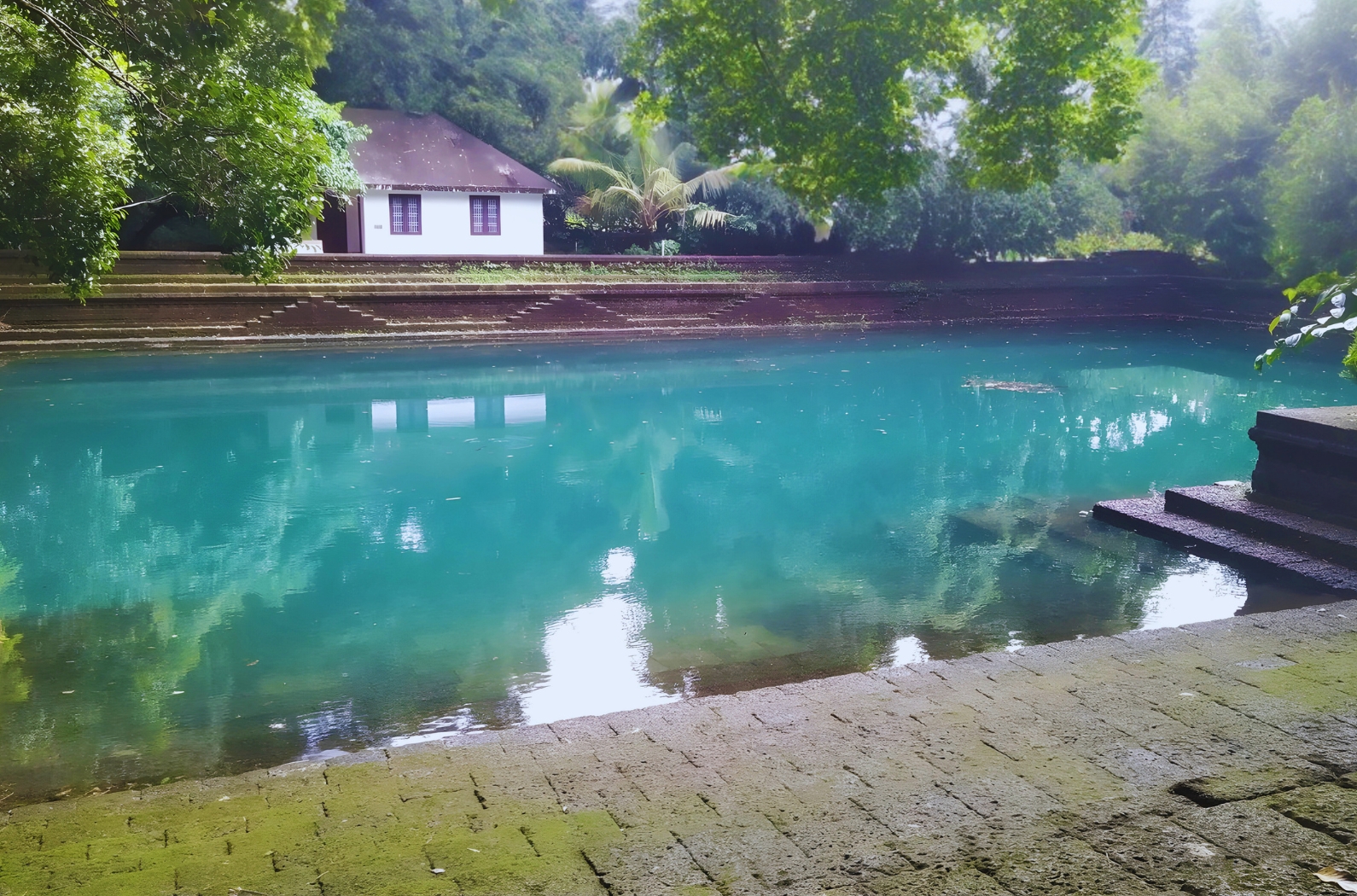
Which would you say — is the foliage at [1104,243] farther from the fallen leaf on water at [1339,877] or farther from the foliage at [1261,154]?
the fallen leaf on water at [1339,877]

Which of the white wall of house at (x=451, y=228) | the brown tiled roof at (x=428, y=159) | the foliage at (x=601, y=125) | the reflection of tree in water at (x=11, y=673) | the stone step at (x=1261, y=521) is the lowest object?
the reflection of tree in water at (x=11, y=673)

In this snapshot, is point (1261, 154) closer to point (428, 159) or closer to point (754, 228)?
point (754, 228)

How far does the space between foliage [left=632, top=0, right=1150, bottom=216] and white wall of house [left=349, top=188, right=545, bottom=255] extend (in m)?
4.43

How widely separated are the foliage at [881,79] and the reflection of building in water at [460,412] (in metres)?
10.3

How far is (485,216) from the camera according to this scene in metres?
25.2

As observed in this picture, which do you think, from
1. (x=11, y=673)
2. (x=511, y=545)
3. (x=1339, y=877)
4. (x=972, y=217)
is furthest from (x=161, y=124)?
(x=972, y=217)

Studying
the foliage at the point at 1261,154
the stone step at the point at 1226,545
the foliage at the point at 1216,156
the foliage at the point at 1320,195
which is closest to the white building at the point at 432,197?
the foliage at the point at 1216,156

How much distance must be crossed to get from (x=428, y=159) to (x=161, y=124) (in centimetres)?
2053

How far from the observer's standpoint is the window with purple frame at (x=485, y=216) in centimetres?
2502

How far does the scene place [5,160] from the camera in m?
4.73

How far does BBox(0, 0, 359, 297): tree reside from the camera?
481 cm

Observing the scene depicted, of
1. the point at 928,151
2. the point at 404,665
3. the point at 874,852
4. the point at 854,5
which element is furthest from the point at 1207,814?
the point at 928,151

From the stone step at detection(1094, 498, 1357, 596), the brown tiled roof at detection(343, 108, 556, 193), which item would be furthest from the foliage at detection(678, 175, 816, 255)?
the stone step at detection(1094, 498, 1357, 596)

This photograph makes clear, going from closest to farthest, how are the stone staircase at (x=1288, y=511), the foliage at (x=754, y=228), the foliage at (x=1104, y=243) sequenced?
1. the stone staircase at (x=1288, y=511)
2. the foliage at (x=754, y=228)
3. the foliage at (x=1104, y=243)
